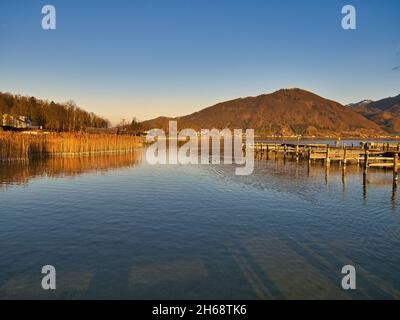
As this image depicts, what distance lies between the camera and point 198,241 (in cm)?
1169

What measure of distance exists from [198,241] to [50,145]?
127 ft

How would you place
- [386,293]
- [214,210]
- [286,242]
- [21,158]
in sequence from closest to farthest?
[386,293]
[286,242]
[214,210]
[21,158]

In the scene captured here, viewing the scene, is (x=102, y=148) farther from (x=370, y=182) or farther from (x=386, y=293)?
(x=386, y=293)

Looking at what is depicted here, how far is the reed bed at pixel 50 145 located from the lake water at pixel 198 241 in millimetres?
16747

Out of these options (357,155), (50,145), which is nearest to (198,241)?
(50,145)

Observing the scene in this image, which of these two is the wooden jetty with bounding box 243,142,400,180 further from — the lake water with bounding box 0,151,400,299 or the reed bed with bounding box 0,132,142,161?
the reed bed with bounding box 0,132,142,161

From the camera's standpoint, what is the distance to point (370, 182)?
2594 cm

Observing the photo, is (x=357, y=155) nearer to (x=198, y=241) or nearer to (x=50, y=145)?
(x=198, y=241)

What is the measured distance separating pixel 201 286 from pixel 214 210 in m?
8.35

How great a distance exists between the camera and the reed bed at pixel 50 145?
36500 millimetres

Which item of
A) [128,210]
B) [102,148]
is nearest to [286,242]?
[128,210]

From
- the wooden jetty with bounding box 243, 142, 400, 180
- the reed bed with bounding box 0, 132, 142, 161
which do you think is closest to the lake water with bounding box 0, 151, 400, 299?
the wooden jetty with bounding box 243, 142, 400, 180

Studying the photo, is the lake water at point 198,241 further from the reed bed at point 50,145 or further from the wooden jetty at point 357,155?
the reed bed at point 50,145

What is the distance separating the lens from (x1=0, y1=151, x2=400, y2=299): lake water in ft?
27.1
